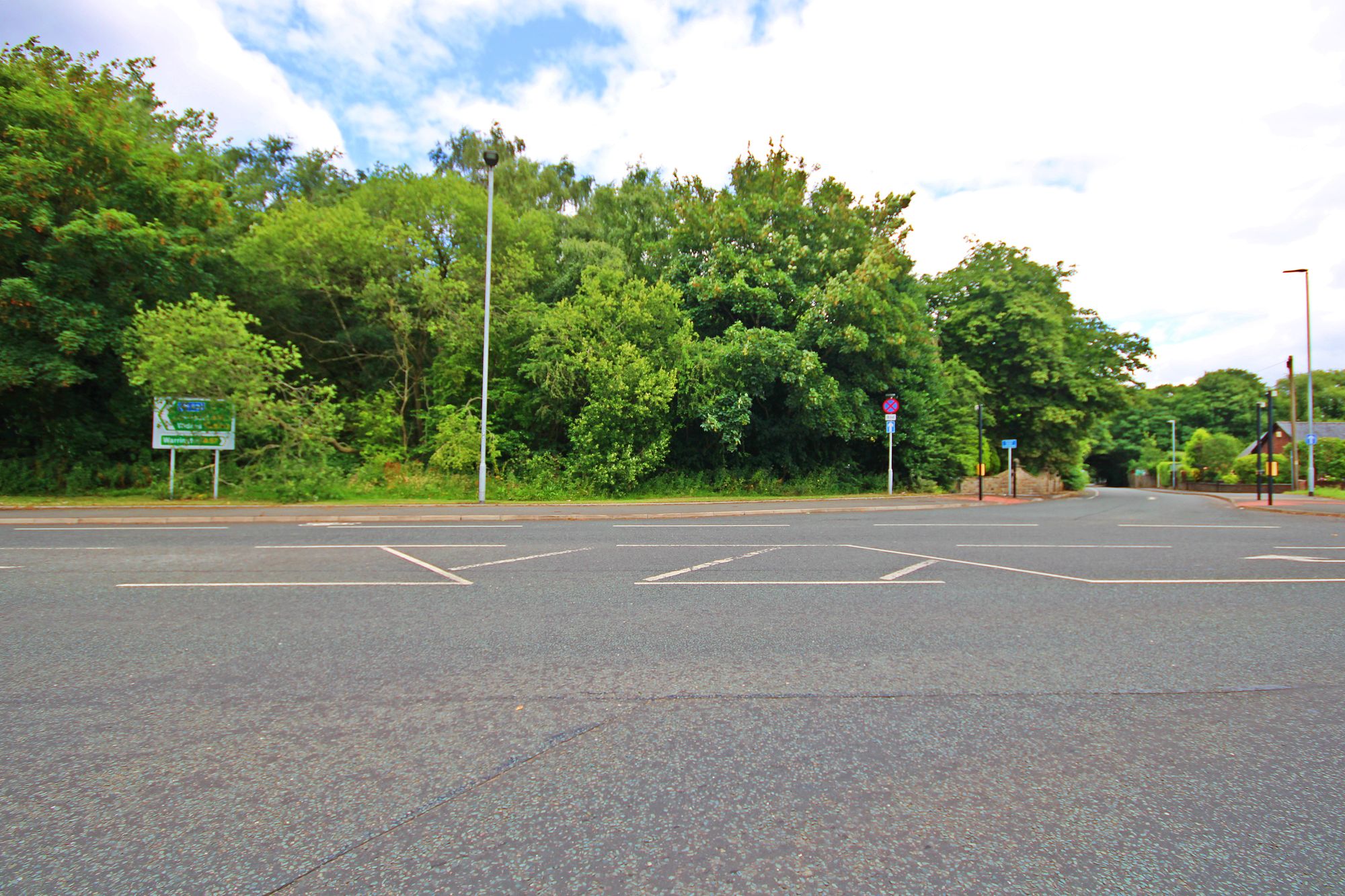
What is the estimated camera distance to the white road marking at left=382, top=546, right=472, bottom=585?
7.41 meters

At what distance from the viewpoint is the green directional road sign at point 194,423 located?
18.5 meters

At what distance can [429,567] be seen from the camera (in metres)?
8.34

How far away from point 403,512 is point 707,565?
33.4 ft

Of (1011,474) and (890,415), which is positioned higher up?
(890,415)

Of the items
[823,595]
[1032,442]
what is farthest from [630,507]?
[1032,442]

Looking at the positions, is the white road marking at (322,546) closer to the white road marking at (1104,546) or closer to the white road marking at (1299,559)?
the white road marking at (1104,546)

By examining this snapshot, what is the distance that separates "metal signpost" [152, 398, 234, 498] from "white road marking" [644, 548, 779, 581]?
1635 centimetres

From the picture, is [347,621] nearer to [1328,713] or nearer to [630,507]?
[1328,713]

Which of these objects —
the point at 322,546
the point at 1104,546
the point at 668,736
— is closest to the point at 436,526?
the point at 322,546

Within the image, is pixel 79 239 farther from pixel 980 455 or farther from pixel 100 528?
pixel 980 455

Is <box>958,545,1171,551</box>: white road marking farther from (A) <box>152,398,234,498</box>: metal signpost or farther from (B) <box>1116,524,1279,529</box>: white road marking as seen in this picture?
(A) <box>152,398,234,498</box>: metal signpost

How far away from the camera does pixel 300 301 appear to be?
2717cm

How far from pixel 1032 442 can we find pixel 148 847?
3795cm

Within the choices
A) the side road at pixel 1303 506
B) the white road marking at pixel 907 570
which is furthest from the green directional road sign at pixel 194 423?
the side road at pixel 1303 506
